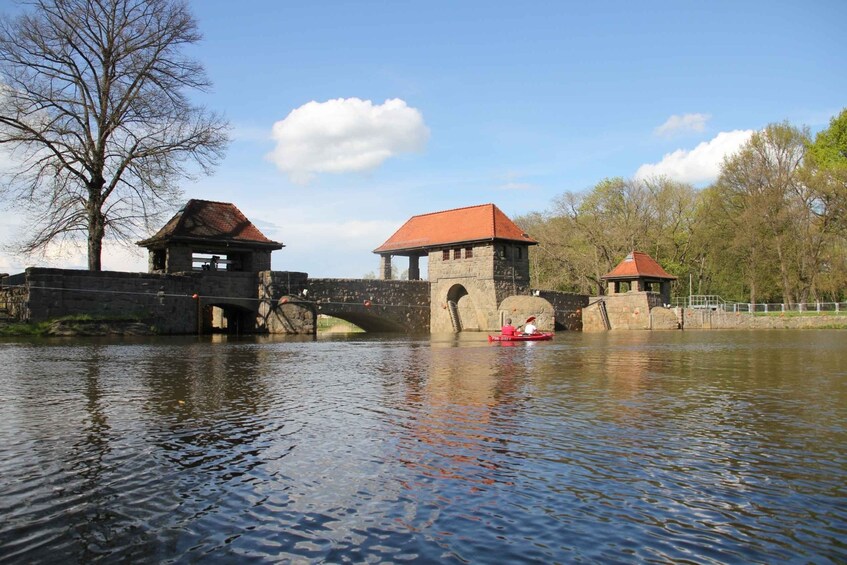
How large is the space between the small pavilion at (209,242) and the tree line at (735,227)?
2979cm

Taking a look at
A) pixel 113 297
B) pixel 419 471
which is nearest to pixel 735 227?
pixel 113 297

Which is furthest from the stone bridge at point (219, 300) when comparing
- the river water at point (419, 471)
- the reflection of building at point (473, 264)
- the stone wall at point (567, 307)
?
the river water at point (419, 471)

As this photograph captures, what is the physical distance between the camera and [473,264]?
41.9 meters

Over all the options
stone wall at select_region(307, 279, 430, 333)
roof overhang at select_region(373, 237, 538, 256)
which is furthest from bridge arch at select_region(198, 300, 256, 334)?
roof overhang at select_region(373, 237, 538, 256)

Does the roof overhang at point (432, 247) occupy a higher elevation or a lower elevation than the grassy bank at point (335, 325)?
higher

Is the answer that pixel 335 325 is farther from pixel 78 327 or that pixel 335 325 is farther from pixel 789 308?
pixel 789 308

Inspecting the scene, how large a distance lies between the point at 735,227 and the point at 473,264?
20208 mm

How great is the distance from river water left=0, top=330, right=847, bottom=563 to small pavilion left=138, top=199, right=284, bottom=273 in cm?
2035

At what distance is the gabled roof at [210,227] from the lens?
32531 millimetres

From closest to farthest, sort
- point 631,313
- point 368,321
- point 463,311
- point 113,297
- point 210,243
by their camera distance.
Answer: point 113,297 < point 210,243 < point 368,321 < point 463,311 < point 631,313

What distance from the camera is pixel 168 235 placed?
32.0 metres

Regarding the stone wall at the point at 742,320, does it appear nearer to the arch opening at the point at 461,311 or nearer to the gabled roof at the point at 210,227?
the arch opening at the point at 461,311

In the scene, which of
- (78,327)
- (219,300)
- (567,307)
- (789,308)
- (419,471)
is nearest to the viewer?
(419,471)

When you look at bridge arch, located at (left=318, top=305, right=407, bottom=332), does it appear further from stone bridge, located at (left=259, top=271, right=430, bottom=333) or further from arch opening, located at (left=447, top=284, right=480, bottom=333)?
arch opening, located at (left=447, top=284, right=480, bottom=333)
